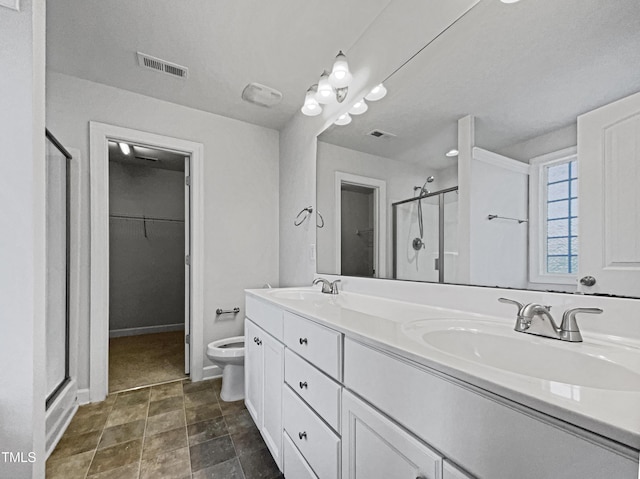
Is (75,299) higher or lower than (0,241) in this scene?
lower

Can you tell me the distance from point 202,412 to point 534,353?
198 cm

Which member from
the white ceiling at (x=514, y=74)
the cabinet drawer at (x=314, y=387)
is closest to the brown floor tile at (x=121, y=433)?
the cabinet drawer at (x=314, y=387)

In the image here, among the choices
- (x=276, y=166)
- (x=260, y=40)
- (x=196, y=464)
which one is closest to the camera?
(x=196, y=464)

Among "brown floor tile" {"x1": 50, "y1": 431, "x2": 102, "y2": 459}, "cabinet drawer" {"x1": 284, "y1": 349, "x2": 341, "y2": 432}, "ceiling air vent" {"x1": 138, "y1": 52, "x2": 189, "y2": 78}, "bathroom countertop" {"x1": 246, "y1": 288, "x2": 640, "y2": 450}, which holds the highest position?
"ceiling air vent" {"x1": 138, "y1": 52, "x2": 189, "y2": 78}

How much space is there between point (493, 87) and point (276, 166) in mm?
2110

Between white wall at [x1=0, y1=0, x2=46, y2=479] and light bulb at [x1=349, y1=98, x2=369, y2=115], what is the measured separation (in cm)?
144

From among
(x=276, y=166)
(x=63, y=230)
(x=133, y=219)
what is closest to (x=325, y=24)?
(x=276, y=166)

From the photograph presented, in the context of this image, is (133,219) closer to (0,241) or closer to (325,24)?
(0,241)

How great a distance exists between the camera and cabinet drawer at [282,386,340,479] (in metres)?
0.92

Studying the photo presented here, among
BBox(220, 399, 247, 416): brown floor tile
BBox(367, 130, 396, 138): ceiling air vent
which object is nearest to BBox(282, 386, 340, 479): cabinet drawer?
BBox(220, 399, 247, 416): brown floor tile

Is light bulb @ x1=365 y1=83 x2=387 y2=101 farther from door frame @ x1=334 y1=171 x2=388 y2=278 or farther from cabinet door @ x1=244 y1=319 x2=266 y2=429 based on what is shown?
cabinet door @ x1=244 y1=319 x2=266 y2=429

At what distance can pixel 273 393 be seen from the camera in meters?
1.39

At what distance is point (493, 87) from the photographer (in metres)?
1.08

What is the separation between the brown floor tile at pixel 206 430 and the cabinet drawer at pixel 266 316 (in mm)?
676
